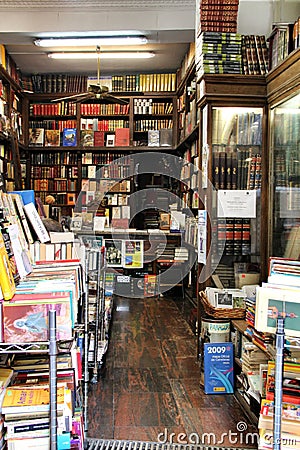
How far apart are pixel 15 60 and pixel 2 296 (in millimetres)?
6654

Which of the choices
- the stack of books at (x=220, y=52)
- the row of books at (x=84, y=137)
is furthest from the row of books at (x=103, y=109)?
the stack of books at (x=220, y=52)

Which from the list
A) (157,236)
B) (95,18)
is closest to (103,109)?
(157,236)

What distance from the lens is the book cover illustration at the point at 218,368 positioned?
3.38 metres

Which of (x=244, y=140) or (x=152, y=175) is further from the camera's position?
(x=152, y=175)

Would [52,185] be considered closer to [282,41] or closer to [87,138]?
[87,138]

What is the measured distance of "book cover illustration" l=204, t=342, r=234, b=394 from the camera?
3383mm

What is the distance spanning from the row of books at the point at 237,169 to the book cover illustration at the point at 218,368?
1.33 metres

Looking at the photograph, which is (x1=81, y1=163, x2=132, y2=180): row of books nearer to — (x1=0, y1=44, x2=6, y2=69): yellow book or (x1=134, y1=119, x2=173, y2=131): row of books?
(x1=134, y1=119, x2=173, y2=131): row of books

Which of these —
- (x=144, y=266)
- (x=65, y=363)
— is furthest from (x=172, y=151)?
(x=65, y=363)

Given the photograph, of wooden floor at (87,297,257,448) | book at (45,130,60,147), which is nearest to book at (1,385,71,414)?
wooden floor at (87,297,257,448)

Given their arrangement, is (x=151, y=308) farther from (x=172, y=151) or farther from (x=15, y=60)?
(x=15, y=60)

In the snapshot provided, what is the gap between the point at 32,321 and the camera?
5.68 feet

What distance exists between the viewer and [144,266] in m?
6.96

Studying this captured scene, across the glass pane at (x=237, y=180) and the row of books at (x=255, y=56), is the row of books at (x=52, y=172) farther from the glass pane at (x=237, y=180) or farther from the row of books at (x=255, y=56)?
the row of books at (x=255, y=56)
